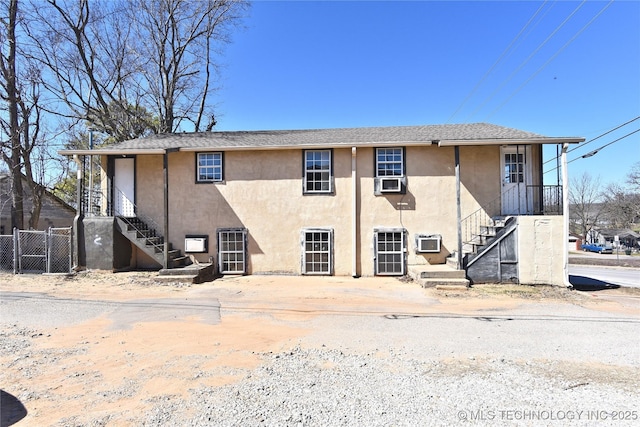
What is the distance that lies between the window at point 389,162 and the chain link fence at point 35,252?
433 inches

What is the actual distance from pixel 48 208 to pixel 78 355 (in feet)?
74.6

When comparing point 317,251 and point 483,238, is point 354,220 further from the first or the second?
point 483,238

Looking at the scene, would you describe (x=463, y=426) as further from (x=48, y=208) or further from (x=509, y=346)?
(x=48, y=208)

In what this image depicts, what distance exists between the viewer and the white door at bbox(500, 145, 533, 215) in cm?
1049

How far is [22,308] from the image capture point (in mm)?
6742

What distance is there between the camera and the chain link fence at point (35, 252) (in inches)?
417

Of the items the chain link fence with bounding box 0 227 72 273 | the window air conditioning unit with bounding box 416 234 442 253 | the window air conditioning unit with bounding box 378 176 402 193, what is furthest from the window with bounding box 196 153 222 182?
the window air conditioning unit with bounding box 416 234 442 253

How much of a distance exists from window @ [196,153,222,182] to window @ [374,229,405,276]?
20.6 ft

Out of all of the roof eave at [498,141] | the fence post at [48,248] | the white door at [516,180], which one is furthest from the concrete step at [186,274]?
the white door at [516,180]

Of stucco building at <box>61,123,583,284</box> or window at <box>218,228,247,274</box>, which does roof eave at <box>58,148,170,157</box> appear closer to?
stucco building at <box>61,123,583,284</box>

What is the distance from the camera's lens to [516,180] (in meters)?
10.5

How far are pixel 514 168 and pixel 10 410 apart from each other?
12.8 metres

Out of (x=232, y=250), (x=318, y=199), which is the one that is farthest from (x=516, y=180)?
(x=232, y=250)

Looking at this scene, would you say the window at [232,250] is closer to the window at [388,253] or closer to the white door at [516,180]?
the window at [388,253]
